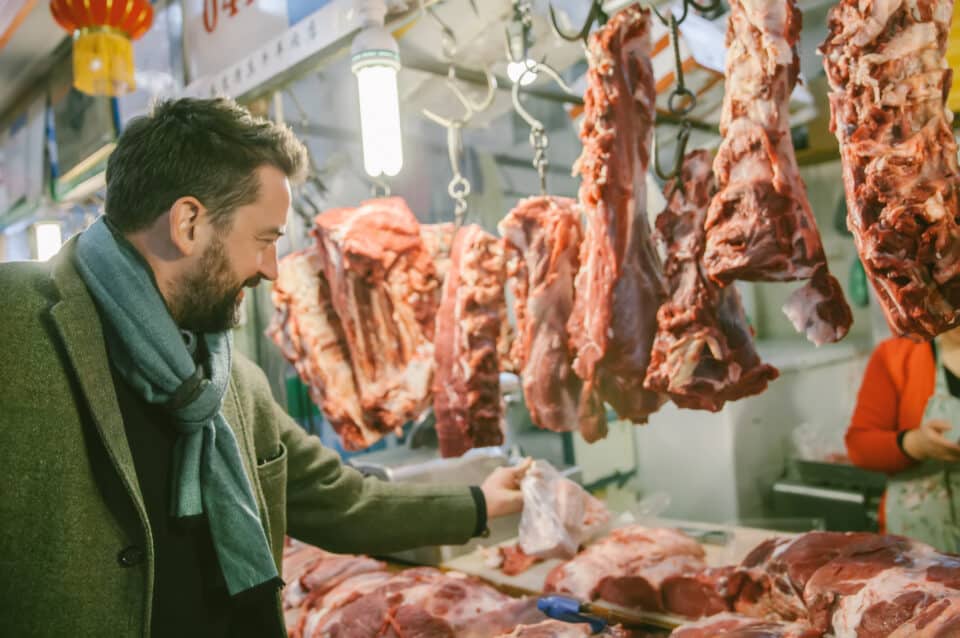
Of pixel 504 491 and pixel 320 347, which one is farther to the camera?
pixel 320 347

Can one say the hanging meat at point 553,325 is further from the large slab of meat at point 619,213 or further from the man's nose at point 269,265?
the man's nose at point 269,265

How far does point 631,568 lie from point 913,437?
187cm

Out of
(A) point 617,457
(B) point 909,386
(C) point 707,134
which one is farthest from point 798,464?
(C) point 707,134

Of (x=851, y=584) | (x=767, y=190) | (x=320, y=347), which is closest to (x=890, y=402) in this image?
(x=851, y=584)

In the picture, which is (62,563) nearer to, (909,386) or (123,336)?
(123,336)

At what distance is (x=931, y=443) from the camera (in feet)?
11.4

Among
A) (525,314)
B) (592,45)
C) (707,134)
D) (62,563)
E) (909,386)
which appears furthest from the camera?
(707,134)

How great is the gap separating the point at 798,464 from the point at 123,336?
4984 millimetres

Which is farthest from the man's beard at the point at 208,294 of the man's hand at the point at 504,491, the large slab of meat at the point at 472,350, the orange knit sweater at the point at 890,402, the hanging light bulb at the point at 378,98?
the orange knit sweater at the point at 890,402

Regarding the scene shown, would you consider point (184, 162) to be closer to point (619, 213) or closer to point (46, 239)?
point (619, 213)

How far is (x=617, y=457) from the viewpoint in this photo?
5.87m

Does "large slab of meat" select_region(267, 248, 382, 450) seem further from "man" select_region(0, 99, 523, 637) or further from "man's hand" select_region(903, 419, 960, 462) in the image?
"man's hand" select_region(903, 419, 960, 462)

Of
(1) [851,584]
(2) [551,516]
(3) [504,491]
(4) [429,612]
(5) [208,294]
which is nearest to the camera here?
(5) [208,294]

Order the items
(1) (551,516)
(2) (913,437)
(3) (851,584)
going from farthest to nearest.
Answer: (2) (913,437) → (1) (551,516) → (3) (851,584)
